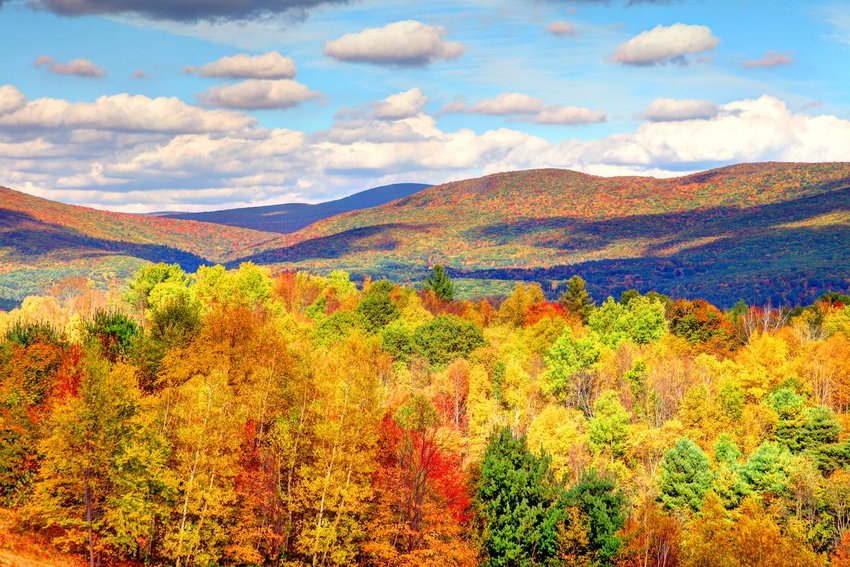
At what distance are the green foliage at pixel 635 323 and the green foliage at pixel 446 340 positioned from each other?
25855mm

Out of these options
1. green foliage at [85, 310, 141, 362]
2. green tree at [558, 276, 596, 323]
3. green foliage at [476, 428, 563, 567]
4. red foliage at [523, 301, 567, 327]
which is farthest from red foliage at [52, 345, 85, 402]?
green tree at [558, 276, 596, 323]

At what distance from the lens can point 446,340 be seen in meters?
114

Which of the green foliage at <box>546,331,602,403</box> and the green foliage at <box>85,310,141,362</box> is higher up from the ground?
the green foliage at <box>85,310,141,362</box>

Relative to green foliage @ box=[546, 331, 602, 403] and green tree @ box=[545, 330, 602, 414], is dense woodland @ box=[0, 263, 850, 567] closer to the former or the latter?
green tree @ box=[545, 330, 602, 414]

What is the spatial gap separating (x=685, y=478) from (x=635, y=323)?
71.1m

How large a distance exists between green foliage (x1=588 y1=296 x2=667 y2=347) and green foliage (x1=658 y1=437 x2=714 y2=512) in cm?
6224

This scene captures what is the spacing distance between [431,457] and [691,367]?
5546cm

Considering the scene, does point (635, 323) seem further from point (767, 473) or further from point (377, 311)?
point (767, 473)

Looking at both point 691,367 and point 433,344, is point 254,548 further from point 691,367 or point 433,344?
point 691,367

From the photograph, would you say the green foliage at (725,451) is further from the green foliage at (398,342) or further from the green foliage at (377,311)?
the green foliage at (377,311)

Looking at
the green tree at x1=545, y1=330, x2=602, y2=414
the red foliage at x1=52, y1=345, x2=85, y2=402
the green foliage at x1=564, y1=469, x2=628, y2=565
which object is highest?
the red foliage at x1=52, y1=345, x2=85, y2=402

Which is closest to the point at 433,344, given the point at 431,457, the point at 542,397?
the point at 542,397

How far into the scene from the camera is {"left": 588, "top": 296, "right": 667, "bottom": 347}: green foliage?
13588 cm

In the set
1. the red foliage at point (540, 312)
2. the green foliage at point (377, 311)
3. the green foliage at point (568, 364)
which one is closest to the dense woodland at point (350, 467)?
the green foliage at point (568, 364)
